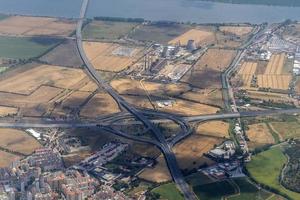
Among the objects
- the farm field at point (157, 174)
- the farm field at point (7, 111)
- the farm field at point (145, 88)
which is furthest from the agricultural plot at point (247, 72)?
the farm field at point (7, 111)

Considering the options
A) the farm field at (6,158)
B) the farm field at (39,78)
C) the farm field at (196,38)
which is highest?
the farm field at (196,38)

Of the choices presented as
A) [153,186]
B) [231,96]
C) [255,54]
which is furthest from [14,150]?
[255,54]

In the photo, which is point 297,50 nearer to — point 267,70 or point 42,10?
point 267,70

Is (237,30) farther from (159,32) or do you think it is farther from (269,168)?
(269,168)

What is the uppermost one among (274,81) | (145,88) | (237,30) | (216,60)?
(237,30)

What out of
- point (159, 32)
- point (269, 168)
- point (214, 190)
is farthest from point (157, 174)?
point (159, 32)

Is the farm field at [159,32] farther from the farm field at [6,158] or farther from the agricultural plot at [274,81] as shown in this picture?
the farm field at [6,158]
